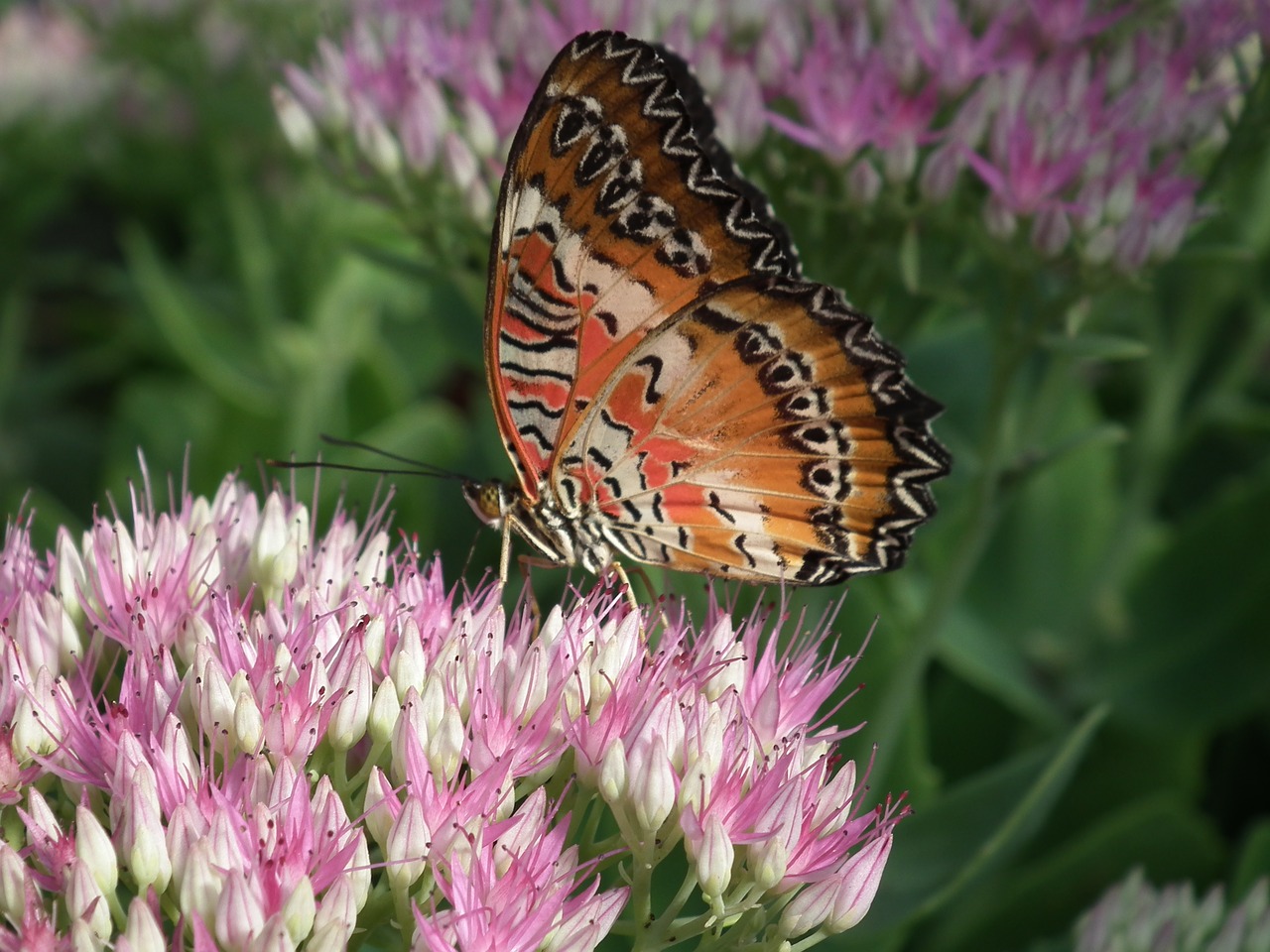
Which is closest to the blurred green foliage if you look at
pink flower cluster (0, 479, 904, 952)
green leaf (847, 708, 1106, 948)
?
green leaf (847, 708, 1106, 948)

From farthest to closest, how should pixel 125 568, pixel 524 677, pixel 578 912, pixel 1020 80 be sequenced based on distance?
pixel 1020 80
pixel 125 568
pixel 524 677
pixel 578 912

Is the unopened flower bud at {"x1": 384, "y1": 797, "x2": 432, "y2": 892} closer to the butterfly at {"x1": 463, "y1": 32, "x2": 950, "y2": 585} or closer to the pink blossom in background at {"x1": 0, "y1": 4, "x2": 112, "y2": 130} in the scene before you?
the butterfly at {"x1": 463, "y1": 32, "x2": 950, "y2": 585}

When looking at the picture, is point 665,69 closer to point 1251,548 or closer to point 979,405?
point 979,405

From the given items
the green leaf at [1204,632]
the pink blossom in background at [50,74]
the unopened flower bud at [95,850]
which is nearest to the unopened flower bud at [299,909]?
the unopened flower bud at [95,850]

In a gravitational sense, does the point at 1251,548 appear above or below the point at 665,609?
below

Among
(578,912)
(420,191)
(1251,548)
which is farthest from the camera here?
(1251,548)

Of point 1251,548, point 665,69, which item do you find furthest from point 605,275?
point 1251,548
